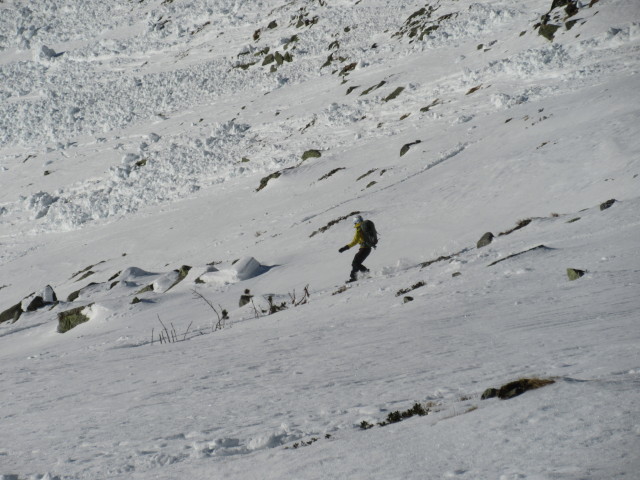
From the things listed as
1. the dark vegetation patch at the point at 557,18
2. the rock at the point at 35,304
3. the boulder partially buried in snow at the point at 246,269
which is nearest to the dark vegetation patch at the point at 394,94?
the dark vegetation patch at the point at 557,18

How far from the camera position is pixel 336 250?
1535 cm

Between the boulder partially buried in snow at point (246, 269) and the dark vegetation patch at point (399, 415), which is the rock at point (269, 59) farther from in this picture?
the dark vegetation patch at point (399, 415)

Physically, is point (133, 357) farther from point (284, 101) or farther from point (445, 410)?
point (284, 101)

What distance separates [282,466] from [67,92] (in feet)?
171

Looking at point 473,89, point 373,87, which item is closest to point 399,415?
point 473,89

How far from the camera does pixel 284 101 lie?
39812 millimetres

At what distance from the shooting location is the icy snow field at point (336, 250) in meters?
3.41

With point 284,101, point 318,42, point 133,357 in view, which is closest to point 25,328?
point 133,357

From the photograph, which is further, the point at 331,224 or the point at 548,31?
the point at 548,31

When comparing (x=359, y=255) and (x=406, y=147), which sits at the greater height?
(x=406, y=147)

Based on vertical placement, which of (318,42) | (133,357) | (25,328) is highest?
(318,42)

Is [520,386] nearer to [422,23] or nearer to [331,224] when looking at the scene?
[331,224]

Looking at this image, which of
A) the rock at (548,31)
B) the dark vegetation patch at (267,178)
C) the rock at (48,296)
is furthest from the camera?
the rock at (548,31)

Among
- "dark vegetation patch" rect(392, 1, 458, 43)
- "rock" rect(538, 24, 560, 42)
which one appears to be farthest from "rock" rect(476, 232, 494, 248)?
"dark vegetation patch" rect(392, 1, 458, 43)
